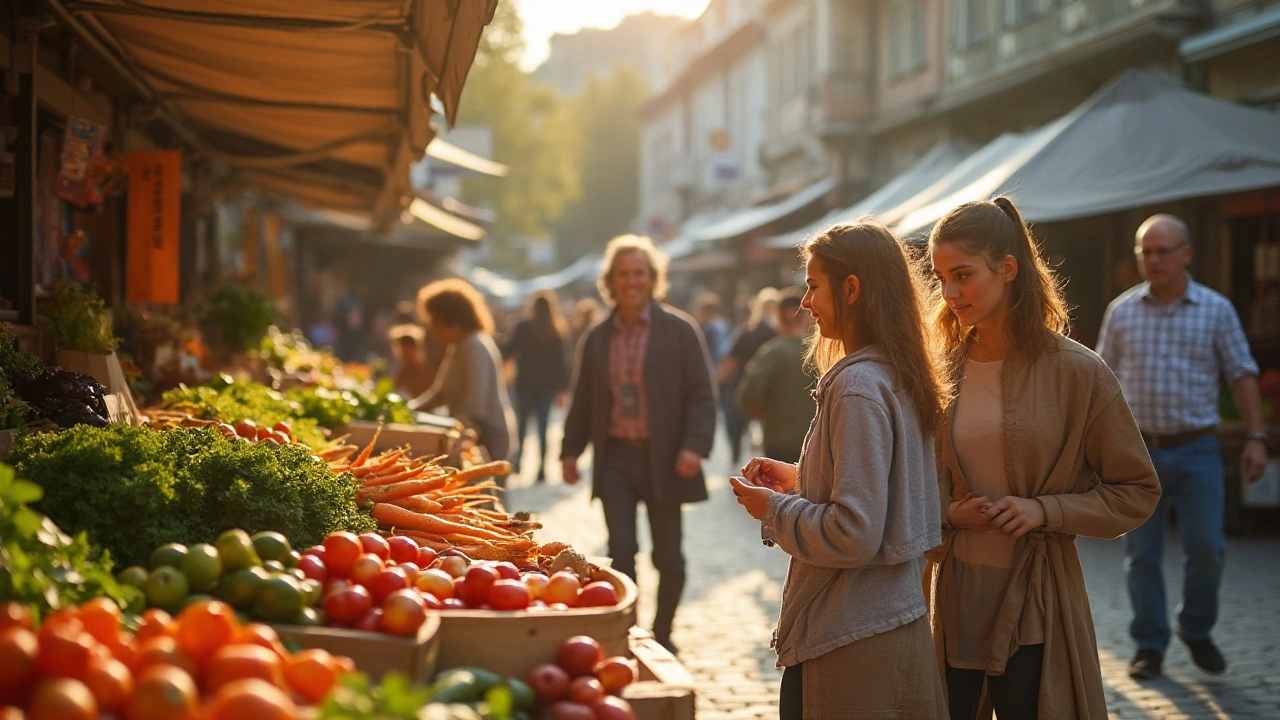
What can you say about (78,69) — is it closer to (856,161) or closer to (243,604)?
(243,604)

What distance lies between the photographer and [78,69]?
693 cm

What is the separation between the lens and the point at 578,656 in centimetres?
271

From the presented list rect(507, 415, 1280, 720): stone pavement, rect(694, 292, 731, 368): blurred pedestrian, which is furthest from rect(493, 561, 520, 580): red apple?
rect(694, 292, 731, 368): blurred pedestrian

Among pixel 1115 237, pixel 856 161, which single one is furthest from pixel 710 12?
pixel 1115 237

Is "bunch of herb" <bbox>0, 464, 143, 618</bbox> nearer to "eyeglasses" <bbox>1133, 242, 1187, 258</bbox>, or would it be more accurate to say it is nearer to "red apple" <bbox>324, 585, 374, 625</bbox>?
"red apple" <bbox>324, 585, 374, 625</bbox>

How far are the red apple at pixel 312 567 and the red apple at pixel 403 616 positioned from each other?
0.38 m

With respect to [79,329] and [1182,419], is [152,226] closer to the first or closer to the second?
[79,329]

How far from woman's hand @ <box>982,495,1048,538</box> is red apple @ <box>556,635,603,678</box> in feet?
4.47

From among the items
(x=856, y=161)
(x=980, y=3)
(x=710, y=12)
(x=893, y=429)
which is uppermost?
(x=710, y=12)

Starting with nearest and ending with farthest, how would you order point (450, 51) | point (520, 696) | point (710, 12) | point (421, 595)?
point (520, 696), point (421, 595), point (450, 51), point (710, 12)

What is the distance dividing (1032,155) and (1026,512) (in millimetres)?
9242

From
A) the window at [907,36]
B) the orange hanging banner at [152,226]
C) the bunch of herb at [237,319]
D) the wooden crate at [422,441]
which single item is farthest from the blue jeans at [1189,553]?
the window at [907,36]

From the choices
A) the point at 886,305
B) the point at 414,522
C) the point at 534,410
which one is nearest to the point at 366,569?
the point at 886,305

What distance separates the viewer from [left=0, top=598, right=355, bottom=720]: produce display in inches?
73.9
